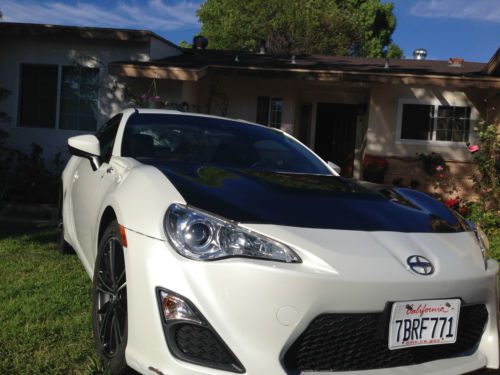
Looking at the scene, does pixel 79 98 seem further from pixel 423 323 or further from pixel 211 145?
pixel 423 323

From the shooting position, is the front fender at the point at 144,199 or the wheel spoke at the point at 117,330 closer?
the front fender at the point at 144,199

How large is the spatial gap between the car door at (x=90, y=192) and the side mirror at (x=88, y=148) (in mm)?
46

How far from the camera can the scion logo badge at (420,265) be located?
2020mm

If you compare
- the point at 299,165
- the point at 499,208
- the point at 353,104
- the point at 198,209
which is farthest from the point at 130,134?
the point at 353,104

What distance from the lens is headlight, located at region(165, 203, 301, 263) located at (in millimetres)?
1937

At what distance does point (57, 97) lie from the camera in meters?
9.77

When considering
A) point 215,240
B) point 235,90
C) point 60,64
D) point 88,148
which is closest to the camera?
point 215,240

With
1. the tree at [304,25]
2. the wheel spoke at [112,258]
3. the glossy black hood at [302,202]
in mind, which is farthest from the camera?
the tree at [304,25]

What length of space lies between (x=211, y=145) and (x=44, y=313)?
1.59 metres

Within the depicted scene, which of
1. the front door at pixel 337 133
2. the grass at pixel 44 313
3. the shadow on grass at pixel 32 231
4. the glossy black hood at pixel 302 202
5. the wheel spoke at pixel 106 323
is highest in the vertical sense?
the front door at pixel 337 133

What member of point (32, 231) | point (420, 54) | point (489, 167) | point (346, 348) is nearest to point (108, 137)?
point (346, 348)

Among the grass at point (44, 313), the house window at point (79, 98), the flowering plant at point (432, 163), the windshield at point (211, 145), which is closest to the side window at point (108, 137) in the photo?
the windshield at point (211, 145)

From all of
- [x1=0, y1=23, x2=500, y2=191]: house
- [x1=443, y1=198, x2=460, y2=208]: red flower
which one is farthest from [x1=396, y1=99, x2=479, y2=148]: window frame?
[x1=443, y1=198, x2=460, y2=208]: red flower

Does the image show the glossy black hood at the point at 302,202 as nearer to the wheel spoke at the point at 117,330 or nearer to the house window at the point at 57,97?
the wheel spoke at the point at 117,330
